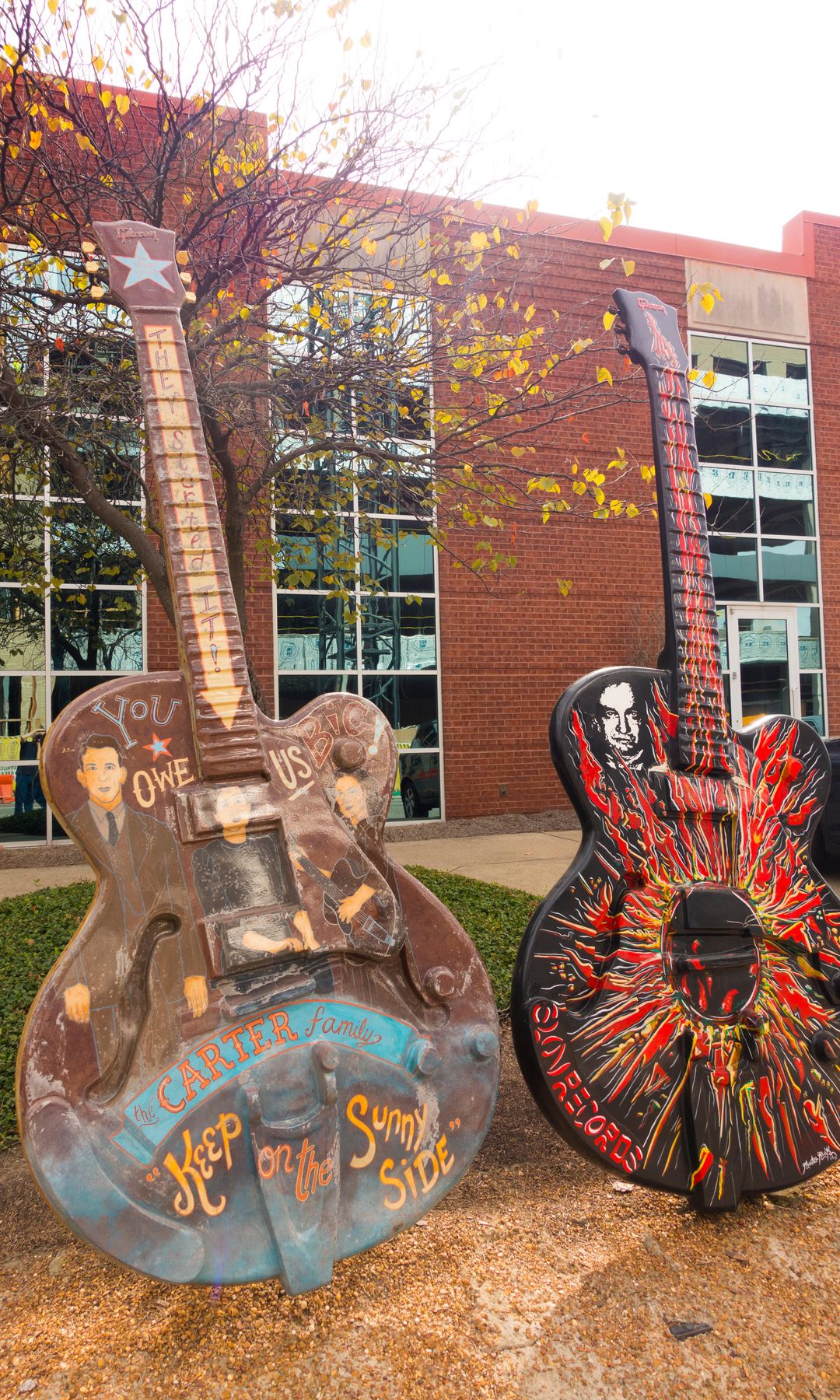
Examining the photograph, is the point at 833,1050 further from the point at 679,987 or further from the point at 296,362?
the point at 296,362

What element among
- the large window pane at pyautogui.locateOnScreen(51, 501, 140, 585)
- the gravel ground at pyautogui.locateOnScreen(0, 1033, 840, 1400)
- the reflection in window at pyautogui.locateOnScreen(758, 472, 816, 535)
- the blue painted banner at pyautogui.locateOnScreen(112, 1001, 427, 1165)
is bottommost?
the gravel ground at pyautogui.locateOnScreen(0, 1033, 840, 1400)

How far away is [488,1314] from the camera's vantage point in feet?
6.26

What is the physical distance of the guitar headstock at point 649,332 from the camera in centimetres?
250

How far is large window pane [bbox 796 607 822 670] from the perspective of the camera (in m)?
11.7

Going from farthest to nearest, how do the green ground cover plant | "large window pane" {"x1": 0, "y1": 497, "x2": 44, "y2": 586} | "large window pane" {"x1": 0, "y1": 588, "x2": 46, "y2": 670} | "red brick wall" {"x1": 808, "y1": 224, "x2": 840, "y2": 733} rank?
1. "red brick wall" {"x1": 808, "y1": 224, "x2": 840, "y2": 733}
2. "large window pane" {"x1": 0, "y1": 588, "x2": 46, "y2": 670}
3. "large window pane" {"x1": 0, "y1": 497, "x2": 44, "y2": 586}
4. the green ground cover plant

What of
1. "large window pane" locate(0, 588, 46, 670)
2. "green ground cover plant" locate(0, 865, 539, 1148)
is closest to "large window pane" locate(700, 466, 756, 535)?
"green ground cover plant" locate(0, 865, 539, 1148)

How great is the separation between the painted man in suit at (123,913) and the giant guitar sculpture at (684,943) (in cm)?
77

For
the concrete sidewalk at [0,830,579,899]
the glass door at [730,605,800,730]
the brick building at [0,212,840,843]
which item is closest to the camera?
the concrete sidewalk at [0,830,579,899]

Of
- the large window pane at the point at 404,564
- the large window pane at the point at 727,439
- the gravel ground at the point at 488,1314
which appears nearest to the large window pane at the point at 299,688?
the large window pane at the point at 404,564

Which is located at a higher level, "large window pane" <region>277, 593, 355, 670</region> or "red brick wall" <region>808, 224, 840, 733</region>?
"red brick wall" <region>808, 224, 840, 733</region>

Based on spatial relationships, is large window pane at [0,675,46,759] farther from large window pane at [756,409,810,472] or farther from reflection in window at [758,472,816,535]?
large window pane at [756,409,810,472]

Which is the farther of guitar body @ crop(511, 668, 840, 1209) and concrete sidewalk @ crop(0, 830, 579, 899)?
concrete sidewalk @ crop(0, 830, 579, 899)

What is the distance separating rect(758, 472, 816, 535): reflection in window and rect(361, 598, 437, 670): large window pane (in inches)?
194

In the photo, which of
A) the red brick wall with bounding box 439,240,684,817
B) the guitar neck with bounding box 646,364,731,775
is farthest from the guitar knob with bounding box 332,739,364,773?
the red brick wall with bounding box 439,240,684,817
